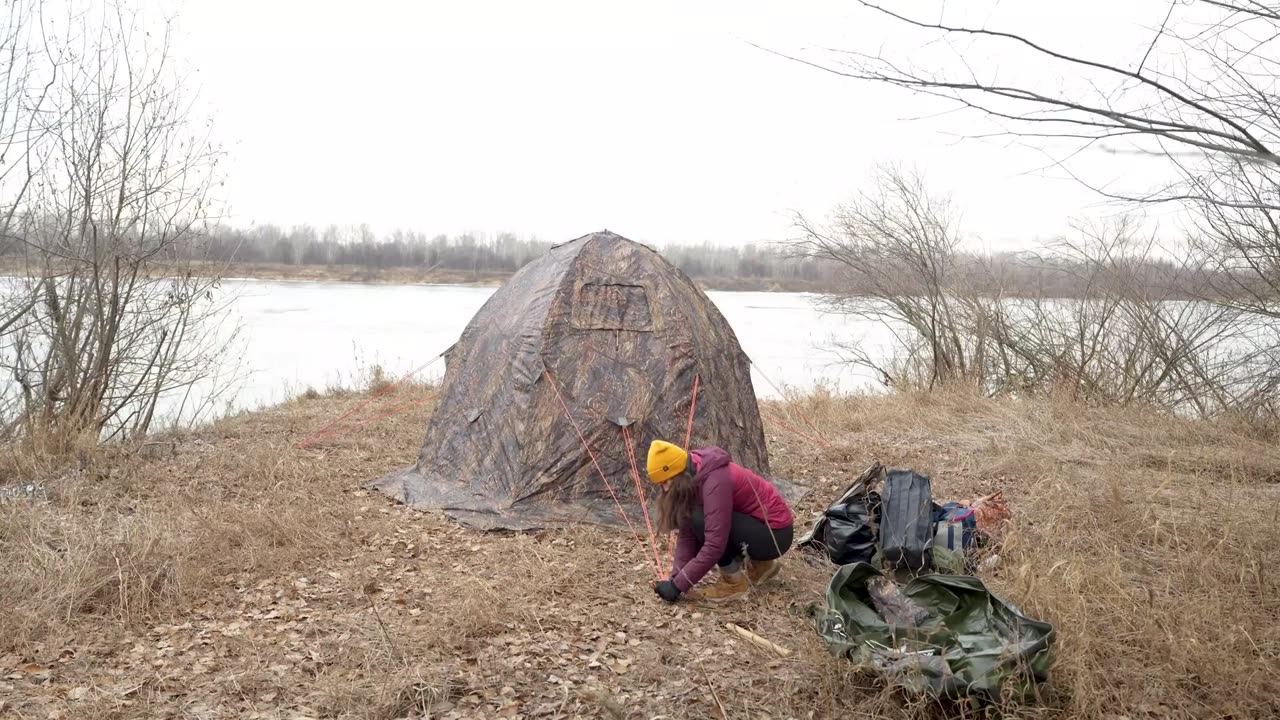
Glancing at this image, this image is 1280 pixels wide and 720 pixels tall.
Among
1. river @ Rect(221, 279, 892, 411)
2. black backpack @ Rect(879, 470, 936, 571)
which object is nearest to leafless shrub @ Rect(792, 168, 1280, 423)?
river @ Rect(221, 279, 892, 411)

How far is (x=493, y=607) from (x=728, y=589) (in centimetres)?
131

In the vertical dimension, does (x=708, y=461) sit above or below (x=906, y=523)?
above

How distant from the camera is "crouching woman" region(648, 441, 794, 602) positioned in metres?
4.71

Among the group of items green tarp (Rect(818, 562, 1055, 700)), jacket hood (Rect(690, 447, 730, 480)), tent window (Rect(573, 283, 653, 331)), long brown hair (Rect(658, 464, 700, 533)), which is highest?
tent window (Rect(573, 283, 653, 331))

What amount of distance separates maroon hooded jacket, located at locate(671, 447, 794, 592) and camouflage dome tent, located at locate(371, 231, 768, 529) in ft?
4.69

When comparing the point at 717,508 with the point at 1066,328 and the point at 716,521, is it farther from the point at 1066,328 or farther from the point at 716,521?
the point at 1066,328

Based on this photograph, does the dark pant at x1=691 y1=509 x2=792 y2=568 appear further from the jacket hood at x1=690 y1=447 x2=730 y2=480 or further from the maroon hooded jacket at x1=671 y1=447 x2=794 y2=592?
the jacket hood at x1=690 y1=447 x2=730 y2=480

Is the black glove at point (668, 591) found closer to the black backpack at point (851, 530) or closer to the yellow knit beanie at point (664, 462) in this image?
the yellow knit beanie at point (664, 462)

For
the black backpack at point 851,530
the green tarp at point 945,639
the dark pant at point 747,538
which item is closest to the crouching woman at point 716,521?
the dark pant at point 747,538

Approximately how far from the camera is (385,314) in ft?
71.3

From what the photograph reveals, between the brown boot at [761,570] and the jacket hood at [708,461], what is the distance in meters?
0.63

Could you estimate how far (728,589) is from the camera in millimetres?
4855

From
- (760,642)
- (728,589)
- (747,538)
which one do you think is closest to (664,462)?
(747,538)

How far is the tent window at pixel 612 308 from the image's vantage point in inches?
266
